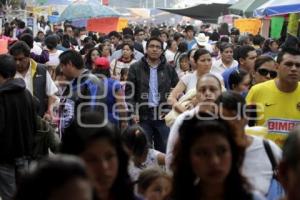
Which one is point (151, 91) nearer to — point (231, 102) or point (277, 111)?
point (277, 111)

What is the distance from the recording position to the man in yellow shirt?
6.09 m

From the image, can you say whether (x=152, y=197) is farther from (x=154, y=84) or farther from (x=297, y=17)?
(x=297, y=17)

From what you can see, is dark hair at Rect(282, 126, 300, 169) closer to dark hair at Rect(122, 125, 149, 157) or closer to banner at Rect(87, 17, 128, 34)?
dark hair at Rect(122, 125, 149, 157)

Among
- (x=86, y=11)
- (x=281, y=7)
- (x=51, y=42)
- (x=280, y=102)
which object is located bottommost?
(x=86, y=11)

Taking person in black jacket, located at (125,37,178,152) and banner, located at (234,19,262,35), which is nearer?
person in black jacket, located at (125,37,178,152)

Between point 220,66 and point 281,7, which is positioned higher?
point 281,7

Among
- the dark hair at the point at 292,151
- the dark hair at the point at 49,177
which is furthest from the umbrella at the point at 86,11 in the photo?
the dark hair at the point at 49,177

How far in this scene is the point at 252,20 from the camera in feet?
71.2

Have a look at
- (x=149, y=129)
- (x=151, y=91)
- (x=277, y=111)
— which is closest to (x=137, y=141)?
(x=277, y=111)

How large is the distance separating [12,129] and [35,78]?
189 centimetres

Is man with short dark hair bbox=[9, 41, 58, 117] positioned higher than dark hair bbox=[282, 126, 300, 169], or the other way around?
dark hair bbox=[282, 126, 300, 169]

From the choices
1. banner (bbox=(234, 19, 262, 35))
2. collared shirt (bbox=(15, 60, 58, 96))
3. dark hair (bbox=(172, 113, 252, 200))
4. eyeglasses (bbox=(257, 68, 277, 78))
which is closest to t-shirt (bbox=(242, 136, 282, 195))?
dark hair (bbox=(172, 113, 252, 200))

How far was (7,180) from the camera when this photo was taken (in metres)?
6.54

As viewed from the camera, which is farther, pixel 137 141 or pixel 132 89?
pixel 132 89
